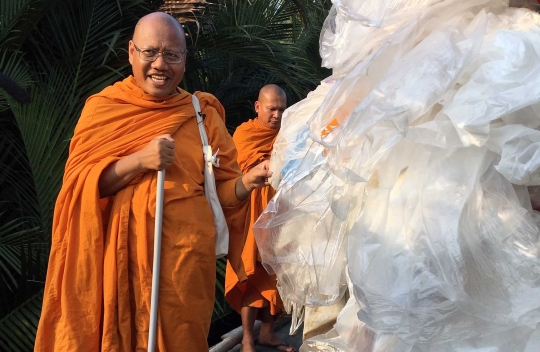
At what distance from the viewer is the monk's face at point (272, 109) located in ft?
16.3

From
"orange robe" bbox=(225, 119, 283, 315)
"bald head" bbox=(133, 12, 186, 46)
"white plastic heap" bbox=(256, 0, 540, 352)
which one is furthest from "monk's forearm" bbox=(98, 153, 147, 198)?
"orange robe" bbox=(225, 119, 283, 315)

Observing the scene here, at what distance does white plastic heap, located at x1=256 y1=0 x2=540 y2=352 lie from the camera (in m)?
1.28

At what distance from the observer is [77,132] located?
2674mm

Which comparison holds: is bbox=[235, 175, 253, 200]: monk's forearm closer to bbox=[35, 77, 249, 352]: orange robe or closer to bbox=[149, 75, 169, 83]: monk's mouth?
bbox=[35, 77, 249, 352]: orange robe

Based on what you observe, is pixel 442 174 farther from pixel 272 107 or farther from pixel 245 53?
pixel 245 53

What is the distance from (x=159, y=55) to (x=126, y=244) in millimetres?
764

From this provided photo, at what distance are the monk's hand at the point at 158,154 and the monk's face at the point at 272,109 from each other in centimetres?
254

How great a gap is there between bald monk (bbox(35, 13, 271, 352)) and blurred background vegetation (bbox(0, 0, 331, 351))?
2.90ft

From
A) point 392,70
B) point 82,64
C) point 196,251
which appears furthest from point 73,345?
point 82,64

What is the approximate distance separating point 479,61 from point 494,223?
0.34m

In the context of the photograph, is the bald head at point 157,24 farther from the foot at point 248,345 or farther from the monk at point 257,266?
the foot at point 248,345

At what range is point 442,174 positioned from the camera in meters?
1.33

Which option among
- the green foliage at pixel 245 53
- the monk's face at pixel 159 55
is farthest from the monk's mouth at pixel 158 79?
the green foliage at pixel 245 53

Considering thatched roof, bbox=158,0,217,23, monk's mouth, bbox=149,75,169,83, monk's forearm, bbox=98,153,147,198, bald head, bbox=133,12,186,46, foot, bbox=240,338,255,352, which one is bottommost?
foot, bbox=240,338,255,352
